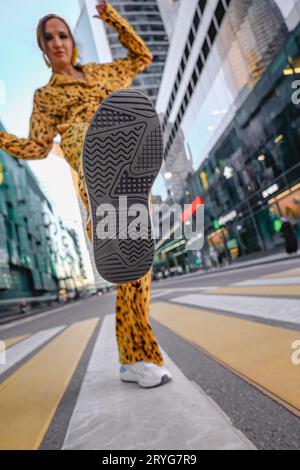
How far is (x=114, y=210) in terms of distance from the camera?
138cm

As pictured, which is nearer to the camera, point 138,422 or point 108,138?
point 138,422

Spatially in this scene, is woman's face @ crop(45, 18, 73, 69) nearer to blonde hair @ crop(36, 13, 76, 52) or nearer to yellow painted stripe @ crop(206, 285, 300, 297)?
blonde hair @ crop(36, 13, 76, 52)

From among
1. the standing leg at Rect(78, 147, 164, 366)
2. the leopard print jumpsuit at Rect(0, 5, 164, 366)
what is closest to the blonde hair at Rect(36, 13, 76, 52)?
the leopard print jumpsuit at Rect(0, 5, 164, 366)

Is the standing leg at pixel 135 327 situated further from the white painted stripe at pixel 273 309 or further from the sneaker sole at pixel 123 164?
the white painted stripe at pixel 273 309

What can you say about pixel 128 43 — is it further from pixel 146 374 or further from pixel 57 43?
pixel 146 374

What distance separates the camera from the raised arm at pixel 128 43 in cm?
210

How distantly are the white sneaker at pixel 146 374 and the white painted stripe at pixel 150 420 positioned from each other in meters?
0.03

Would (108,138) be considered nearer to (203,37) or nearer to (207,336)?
(207,336)

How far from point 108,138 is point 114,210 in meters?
0.32

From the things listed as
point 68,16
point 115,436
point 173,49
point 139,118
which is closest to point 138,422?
point 115,436

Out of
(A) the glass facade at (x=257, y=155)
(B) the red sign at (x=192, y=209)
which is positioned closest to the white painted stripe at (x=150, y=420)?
(A) the glass facade at (x=257, y=155)

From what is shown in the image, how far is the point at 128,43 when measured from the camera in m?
2.14

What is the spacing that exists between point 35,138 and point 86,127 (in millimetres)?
403

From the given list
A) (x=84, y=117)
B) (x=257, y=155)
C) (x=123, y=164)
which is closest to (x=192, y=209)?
(x=257, y=155)
